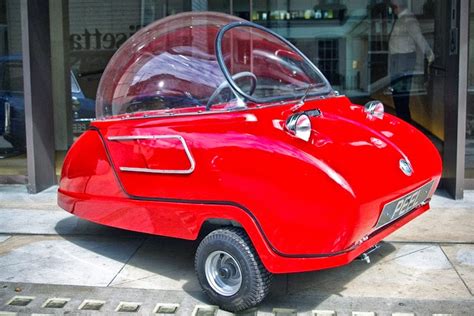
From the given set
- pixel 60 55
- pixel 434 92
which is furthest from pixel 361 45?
pixel 60 55

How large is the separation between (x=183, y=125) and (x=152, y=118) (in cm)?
34

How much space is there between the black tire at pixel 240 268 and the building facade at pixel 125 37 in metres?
3.99

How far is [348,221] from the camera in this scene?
Answer: 342 centimetres

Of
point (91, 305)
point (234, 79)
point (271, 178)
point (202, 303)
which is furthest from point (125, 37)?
point (271, 178)

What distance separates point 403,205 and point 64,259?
2748 mm

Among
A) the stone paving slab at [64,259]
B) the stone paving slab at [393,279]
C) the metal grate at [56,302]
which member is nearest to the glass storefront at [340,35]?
the stone paving slab at [393,279]

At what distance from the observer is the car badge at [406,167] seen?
3.96 meters

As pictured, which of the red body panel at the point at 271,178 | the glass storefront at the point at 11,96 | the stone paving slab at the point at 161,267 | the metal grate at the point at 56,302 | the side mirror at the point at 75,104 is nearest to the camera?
the red body panel at the point at 271,178

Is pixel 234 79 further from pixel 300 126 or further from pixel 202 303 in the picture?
pixel 202 303

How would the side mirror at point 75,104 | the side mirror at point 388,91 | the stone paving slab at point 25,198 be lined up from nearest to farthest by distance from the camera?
1. the stone paving slab at point 25,198
2. the side mirror at point 388,91
3. the side mirror at point 75,104

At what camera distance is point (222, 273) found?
3.94 m

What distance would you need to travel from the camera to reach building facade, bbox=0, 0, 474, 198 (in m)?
7.27

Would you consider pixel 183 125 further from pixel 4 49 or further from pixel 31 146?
pixel 4 49

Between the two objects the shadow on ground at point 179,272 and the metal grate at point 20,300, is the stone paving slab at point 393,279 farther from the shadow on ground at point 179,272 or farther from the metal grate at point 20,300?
the metal grate at point 20,300
